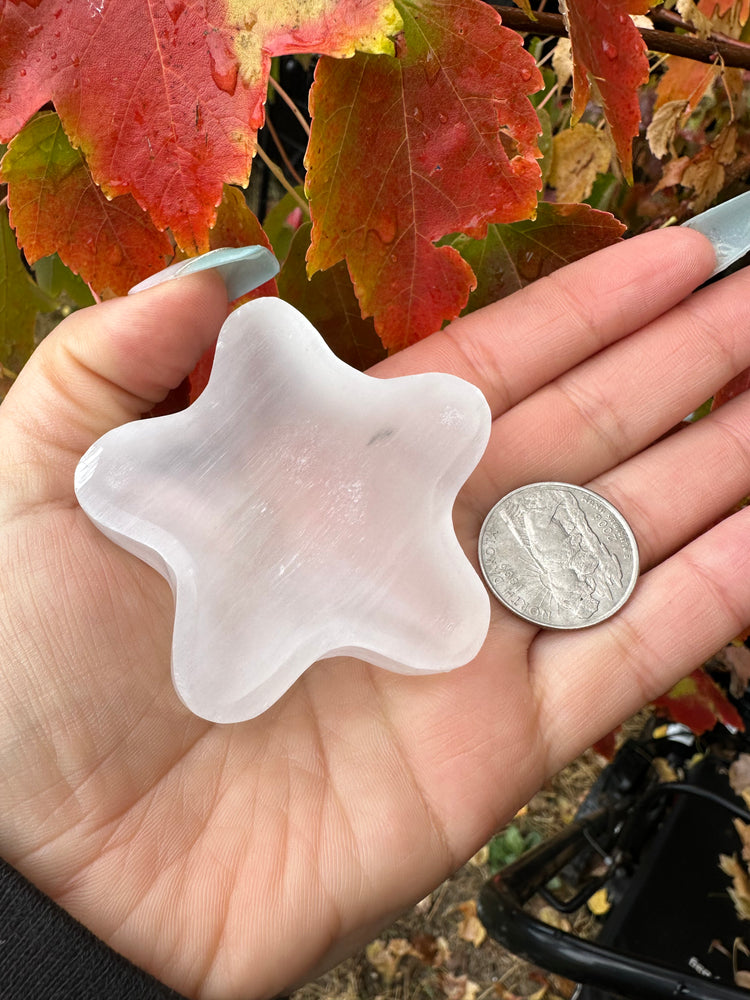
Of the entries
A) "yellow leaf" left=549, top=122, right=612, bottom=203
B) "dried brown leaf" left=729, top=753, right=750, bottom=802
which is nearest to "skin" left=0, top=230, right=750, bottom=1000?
"yellow leaf" left=549, top=122, right=612, bottom=203

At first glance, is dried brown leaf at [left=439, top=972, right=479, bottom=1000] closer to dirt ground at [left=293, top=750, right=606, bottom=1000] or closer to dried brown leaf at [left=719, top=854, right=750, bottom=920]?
dirt ground at [left=293, top=750, right=606, bottom=1000]

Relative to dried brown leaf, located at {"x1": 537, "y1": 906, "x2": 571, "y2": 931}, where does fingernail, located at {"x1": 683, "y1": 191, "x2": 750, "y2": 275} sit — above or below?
above

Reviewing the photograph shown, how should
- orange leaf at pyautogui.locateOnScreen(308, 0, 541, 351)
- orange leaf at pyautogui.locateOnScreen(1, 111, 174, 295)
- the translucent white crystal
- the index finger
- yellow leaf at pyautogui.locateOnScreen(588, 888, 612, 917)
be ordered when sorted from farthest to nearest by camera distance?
yellow leaf at pyautogui.locateOnScreen(588, 888, 612, 917)
the index finger
the translucent white crystal
orange leaf at pyautogui.locateOnScreen(1, 111, 174, 295)
orange leaf at pyautogui.locateOnScreen(308, 0, 541, 351)

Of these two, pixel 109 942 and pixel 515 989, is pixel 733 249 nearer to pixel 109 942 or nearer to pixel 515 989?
pixel 109 942

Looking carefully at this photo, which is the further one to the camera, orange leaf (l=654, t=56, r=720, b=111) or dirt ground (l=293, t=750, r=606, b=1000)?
dirt ground (l=293, t=750, r=606, b=1000)

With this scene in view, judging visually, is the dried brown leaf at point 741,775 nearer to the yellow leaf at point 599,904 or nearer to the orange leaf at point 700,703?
the orange leaf at point 700,703

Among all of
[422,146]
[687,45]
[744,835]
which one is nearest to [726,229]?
[687,45]

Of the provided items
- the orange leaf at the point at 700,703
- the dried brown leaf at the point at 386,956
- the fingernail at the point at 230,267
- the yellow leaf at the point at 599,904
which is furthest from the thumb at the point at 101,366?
the dried brown leaf at the point at 386,956
